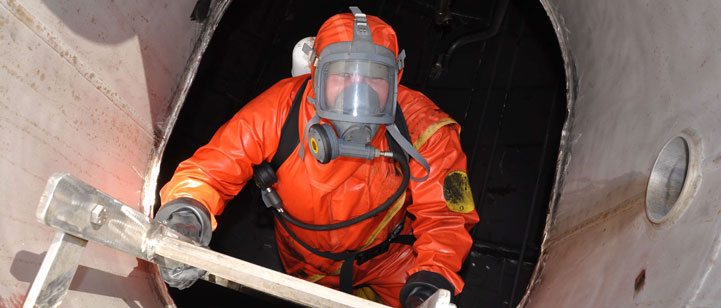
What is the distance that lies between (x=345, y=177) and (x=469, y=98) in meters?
1.58

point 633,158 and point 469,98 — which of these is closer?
point 633,158

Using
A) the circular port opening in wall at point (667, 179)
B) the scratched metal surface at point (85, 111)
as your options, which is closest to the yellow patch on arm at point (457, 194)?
the circular port opening in wall at point (667, 179)

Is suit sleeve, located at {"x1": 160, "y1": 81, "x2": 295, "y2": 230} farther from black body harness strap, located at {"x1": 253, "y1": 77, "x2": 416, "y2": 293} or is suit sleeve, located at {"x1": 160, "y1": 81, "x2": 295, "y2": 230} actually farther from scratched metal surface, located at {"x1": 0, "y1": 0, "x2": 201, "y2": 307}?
scratched metal surface, located at {"x1": 0, "y1": 0, "x2": 201, "y2": 307}

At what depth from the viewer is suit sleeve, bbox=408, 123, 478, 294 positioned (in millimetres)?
1820

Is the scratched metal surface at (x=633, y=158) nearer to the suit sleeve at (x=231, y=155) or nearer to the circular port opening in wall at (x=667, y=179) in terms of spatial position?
the circular port opening in wall at (x=667, y=179)

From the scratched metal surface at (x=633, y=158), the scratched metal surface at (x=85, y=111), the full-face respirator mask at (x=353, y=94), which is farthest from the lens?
the full-face respirator mask at (x=353, y=94)

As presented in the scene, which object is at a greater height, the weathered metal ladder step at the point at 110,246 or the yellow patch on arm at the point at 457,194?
the yellow patch on arm at the point at 457,194

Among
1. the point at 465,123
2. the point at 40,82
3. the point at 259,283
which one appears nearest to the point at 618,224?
the point at 259,283

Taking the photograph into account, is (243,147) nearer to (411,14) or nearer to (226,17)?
(226,17)

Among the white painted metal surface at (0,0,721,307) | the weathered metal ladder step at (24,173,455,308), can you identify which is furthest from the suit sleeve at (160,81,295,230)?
the weathered metal ladder step at (24,173,455,308)

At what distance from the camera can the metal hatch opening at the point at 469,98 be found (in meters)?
2.85

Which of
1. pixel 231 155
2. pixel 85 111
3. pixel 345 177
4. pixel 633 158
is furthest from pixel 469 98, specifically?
pixel 85 111

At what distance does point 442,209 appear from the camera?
1938mm

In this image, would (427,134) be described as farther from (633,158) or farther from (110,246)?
(110,246)
